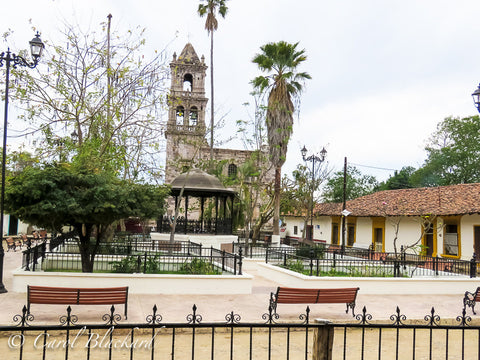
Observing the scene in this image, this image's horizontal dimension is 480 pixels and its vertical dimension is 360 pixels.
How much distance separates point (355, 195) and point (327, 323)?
45.2 metres

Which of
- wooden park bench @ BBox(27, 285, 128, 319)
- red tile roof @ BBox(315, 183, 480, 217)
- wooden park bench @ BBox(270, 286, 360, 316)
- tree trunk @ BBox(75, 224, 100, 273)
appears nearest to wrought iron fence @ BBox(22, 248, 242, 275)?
tree trunk @ BBox(75, 224, 100, 273)

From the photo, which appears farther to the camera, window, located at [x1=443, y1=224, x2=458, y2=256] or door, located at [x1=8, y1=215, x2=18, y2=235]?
door, located at [x1=8, y1=215, x2=18, y2=235]

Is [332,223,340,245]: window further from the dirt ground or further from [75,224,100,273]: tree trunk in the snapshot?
the dirt ground

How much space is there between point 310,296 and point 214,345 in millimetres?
2842

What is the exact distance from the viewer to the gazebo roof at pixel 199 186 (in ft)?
68.9

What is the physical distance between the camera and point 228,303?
36.7 ft

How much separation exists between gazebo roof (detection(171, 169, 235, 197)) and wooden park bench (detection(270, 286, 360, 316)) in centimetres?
1145

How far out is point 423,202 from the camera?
26.2 meters

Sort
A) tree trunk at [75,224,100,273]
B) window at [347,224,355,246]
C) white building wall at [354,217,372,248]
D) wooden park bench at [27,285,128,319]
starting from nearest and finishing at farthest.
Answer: wooden park bench at [27,285,128,319]
tree trunk at [75,224,100,273]
white building wall at [354,217,372,248]
window at [347,224,355,246]

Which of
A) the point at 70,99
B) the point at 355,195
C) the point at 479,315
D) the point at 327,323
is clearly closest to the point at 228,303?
the point at 479,315

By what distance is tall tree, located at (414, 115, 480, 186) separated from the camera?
3622 cm

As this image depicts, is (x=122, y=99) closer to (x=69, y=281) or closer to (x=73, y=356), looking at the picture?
(x=69, y=281)

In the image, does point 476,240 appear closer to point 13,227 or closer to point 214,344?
point 214,344

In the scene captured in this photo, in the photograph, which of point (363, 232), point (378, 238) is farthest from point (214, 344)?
point (363, 232)
